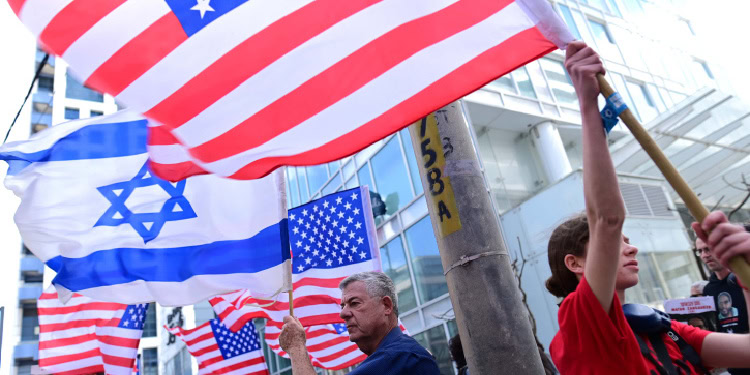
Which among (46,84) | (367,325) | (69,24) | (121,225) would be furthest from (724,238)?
(46,84)

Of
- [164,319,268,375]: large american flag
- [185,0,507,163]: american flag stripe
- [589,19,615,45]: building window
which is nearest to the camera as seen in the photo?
[185,0,507,163]: american flag stripe

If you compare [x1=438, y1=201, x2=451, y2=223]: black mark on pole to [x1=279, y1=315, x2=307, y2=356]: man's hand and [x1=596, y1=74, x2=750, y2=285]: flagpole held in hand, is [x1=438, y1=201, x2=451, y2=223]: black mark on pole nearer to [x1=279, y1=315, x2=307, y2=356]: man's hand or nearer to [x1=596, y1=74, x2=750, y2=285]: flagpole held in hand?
[x1=279, y1=315, x2=307, y2=356]: man's hand

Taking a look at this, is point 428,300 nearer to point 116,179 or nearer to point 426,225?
point 426,225

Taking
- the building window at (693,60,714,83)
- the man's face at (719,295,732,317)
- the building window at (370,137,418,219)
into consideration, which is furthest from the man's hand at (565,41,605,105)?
the building window at (693,60,714,83)

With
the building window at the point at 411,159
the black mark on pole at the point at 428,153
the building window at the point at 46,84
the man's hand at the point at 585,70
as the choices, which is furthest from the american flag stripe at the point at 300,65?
the building window at the point at 46,84

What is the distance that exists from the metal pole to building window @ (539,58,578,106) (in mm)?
13681

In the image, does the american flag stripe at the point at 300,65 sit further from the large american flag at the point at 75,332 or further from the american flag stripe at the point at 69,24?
the large american flag at the point at 75,332

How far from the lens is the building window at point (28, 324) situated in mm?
47688

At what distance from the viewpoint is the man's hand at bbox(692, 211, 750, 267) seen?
1297 mm

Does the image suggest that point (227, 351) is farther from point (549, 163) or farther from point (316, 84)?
point (549, 163)

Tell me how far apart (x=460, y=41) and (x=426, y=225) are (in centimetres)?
1153

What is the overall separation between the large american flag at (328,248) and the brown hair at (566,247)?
190 inches

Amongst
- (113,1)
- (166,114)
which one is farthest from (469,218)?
(113,1)

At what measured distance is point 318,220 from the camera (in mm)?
7391
